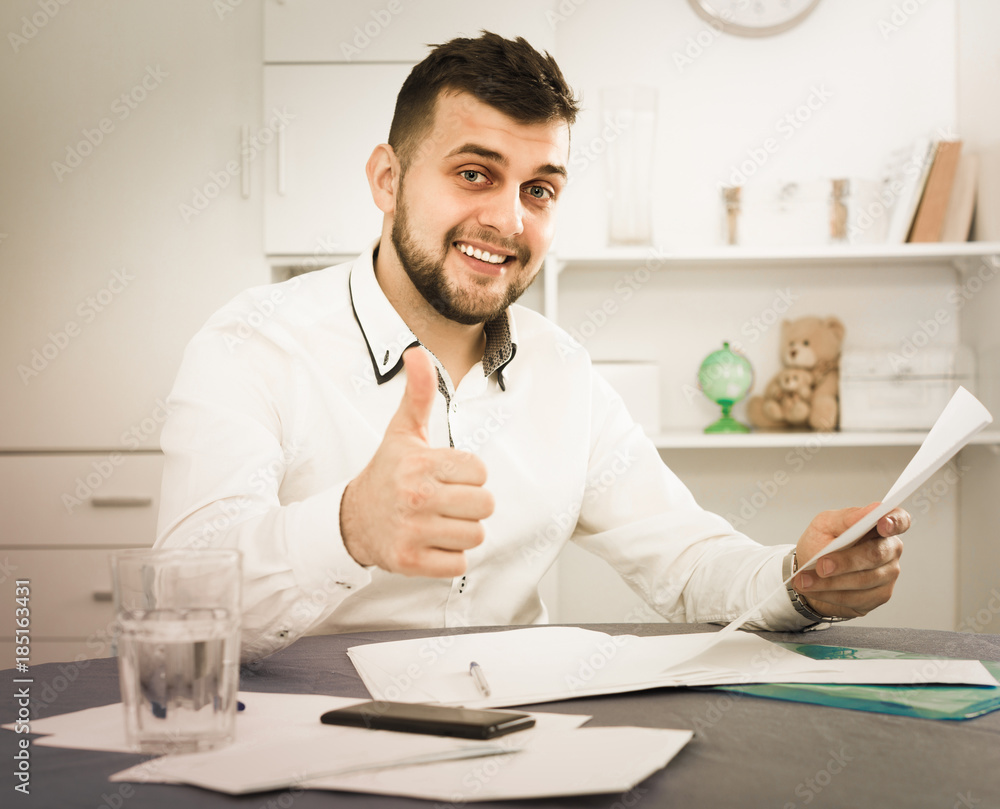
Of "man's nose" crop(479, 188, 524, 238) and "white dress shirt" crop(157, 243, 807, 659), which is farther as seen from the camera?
"man's nose" crop(479, 188, 524, 238)

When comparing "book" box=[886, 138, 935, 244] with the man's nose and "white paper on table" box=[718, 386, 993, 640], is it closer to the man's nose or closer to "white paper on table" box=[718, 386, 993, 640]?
the man's nose

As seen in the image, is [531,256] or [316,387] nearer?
[316,387]

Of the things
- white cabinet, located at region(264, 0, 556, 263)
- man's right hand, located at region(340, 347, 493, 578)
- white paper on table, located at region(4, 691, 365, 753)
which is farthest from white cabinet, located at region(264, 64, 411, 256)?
white paper on table, located at region(4, 691, 365, 753)

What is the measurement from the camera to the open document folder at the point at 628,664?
2.35 ft

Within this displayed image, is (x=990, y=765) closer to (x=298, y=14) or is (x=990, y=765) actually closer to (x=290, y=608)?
(x=290, y=608)

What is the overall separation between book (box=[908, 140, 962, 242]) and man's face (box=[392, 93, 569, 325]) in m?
1.25

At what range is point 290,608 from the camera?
33.0 inches

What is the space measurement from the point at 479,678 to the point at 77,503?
178 cm

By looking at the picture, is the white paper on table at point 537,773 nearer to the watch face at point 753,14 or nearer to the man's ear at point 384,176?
the man's ear at point 384,176

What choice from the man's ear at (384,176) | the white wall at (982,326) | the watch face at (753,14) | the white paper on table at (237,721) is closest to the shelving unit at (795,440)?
the white wall at (982,326)

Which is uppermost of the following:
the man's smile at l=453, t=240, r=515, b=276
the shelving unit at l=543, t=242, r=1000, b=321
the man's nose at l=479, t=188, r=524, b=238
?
the shelving unit at l=543, t=242, r=1000, b=321

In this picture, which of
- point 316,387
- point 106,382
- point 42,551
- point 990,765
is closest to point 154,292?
point 106,382

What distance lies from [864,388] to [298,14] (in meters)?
1.69

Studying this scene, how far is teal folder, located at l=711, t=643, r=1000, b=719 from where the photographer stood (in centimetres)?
66
